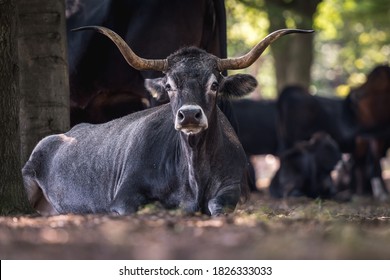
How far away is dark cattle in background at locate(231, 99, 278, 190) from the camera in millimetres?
28156

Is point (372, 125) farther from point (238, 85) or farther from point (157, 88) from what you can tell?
point (157, 88)

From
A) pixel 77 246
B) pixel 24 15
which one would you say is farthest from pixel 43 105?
pixel 77 246

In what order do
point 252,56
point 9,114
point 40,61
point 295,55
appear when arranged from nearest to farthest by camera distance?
point 9,114, point 252,56, point 40,61, point 295,55

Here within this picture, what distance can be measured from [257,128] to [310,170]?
7687mm

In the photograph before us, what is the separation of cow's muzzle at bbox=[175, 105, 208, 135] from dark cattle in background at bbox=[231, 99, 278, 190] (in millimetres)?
17941

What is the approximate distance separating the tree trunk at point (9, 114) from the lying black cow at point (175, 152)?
0.96 m

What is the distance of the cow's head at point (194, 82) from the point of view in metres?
9.86

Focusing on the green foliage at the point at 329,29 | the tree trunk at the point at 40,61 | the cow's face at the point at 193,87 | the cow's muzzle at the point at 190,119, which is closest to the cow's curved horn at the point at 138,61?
the cow's face at the point at 193,87

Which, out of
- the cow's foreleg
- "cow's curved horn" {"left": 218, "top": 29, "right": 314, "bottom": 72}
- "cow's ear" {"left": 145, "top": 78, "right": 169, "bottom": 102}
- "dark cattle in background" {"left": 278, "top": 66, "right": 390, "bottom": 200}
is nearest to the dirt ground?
the cow's foreleg

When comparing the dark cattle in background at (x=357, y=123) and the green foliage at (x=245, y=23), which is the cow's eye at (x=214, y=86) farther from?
the dark cattle in background at (x=357, y=123)

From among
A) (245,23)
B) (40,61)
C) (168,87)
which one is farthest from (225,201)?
(245,23)

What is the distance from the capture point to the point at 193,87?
1033cm

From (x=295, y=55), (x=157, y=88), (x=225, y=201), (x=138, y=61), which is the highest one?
(x=295, y=55)
